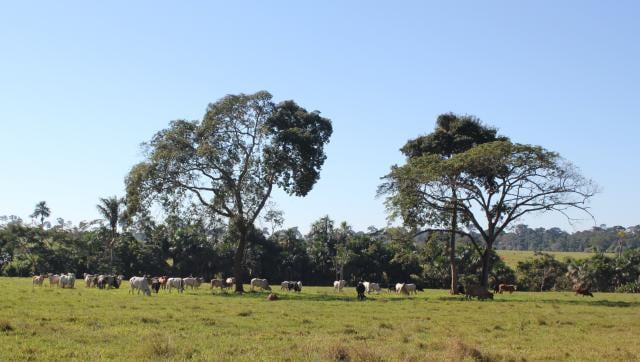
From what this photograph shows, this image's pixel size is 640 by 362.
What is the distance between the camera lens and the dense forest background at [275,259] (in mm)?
66188

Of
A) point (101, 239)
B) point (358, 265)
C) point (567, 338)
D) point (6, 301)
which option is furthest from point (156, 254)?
point (567, 338)

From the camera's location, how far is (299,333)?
18.9 metres

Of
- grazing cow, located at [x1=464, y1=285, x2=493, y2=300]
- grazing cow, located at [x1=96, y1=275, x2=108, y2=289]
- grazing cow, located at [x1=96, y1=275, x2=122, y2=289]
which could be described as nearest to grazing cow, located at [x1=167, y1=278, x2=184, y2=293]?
grazing cow, located at [x1=96, y1=275, x2=122, y2=289]

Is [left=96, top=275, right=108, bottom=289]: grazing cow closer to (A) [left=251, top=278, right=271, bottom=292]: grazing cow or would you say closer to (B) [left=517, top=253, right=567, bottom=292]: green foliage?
(A) [left=251, top=278, right=271, bottom=292]: grazing cow

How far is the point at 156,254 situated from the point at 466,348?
6253 centimetres

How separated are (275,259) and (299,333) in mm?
56656

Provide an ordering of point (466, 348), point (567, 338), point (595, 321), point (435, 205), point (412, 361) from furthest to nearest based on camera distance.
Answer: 1. point (435, 205)
2. point (595, 321)
3. point (567, 338)
4. point (466, 348)
5. point (412, 361)

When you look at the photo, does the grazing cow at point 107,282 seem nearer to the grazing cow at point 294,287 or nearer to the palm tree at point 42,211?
the grazing cow at point 294,287

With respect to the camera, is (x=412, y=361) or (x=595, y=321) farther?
(x=595, y=321)

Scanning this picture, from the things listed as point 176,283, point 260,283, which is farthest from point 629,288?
point 176,283

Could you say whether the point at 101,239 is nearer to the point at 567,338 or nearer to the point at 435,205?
the point at 435,205

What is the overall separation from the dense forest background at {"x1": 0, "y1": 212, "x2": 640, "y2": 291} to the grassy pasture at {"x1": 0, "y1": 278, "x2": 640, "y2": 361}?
3811 centimetres

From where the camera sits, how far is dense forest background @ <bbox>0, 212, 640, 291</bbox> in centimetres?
6619

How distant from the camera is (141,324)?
19.9 m
